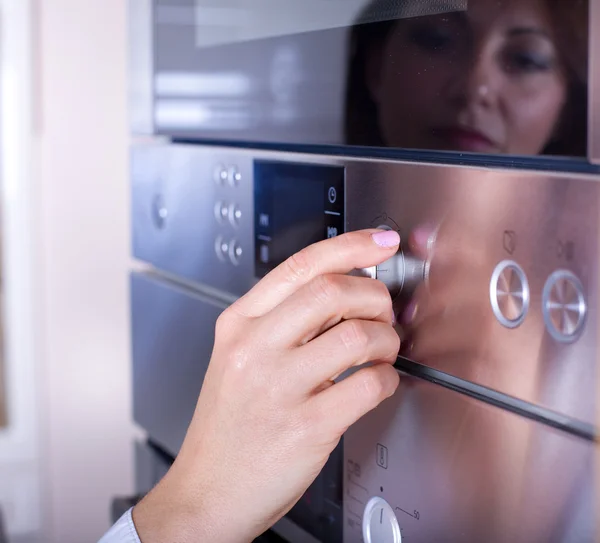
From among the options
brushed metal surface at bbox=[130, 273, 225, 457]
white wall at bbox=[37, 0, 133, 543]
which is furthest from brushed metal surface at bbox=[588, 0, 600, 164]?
white wall at bbox=[37, 0, 133, 543]

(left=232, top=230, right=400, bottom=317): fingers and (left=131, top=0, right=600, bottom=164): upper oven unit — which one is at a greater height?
(left=131, top=0, right=600, bottom=164): upper oven unit

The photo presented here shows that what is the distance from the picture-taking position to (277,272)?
0.43 metres

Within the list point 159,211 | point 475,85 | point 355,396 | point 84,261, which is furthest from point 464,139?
point 84,261

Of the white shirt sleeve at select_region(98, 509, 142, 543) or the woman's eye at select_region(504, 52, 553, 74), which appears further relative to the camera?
the white shirt sleeve at select_region(98, 509, 142, 543)

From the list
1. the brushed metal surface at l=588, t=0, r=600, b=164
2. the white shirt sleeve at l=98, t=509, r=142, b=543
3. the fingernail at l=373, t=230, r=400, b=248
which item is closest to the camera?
the brushed metal surface at l=588, t=0, r=600, b=164

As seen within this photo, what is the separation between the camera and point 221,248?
22.7 inches

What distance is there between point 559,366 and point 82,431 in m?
1.51

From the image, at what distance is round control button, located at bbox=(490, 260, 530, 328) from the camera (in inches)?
13.1

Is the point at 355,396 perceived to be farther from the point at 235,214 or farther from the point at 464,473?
the point at 235,214

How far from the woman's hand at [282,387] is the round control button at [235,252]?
10 centimetres

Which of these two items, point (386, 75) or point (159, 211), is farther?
point (159, 211)

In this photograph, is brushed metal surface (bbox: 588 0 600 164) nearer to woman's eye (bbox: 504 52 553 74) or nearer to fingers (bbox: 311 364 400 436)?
woman's eye (bbox: 504 52 553 74)

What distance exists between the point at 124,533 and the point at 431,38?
33cm

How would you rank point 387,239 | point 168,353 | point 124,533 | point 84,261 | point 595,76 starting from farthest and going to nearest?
point 84,261, point 168,353, point 124,533, point 387,239, point 595,76
